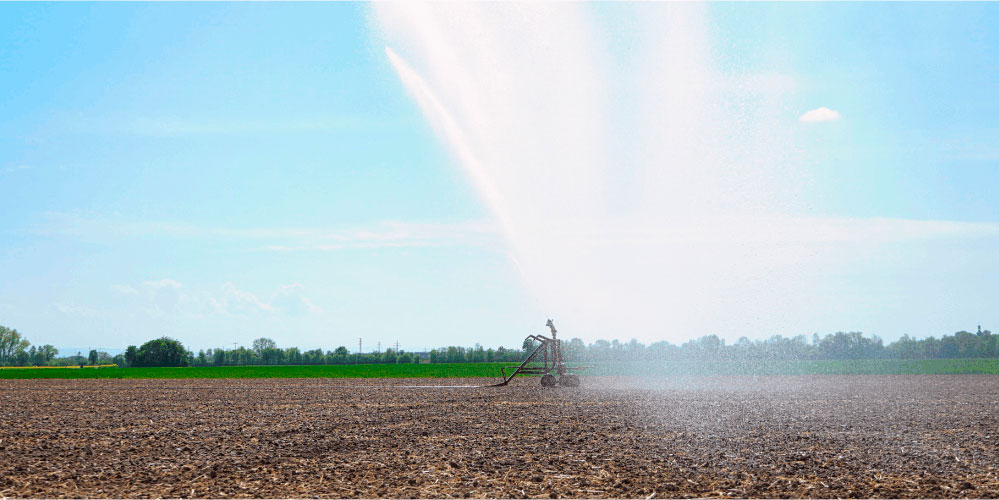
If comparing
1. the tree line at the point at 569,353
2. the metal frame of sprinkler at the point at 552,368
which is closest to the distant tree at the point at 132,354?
the tree line at the point at 569,353

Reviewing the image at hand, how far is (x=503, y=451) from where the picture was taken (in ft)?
47.1

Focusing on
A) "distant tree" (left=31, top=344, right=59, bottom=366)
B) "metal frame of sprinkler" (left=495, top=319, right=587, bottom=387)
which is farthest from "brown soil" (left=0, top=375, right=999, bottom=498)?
"distant tree" (left=31, top=344, right=59, bottom=366)

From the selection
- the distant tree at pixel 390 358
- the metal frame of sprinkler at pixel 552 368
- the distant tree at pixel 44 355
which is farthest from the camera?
the distant tree at pixel 44 355

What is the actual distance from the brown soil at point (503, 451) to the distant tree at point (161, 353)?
360ft

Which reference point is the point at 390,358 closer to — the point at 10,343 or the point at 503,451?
the point at 10,343

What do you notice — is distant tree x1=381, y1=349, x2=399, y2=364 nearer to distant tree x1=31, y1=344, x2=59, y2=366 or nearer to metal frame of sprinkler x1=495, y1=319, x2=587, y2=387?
distant tree x1=31, y1=344, x2=59, y2=366

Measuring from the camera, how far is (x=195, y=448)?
49.0ft

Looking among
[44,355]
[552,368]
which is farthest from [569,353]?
[44,355]

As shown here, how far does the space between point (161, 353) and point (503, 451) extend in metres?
127

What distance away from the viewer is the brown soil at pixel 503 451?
1102cm

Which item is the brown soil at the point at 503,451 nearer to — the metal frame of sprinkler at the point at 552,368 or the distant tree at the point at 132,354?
the metal frame of sprinkler at the point at 552,368

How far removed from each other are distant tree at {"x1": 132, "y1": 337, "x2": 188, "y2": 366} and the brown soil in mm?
109801

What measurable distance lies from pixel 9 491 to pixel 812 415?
19.8 metres

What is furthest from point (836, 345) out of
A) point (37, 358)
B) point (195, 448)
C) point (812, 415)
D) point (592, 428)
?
point (37, 358)
